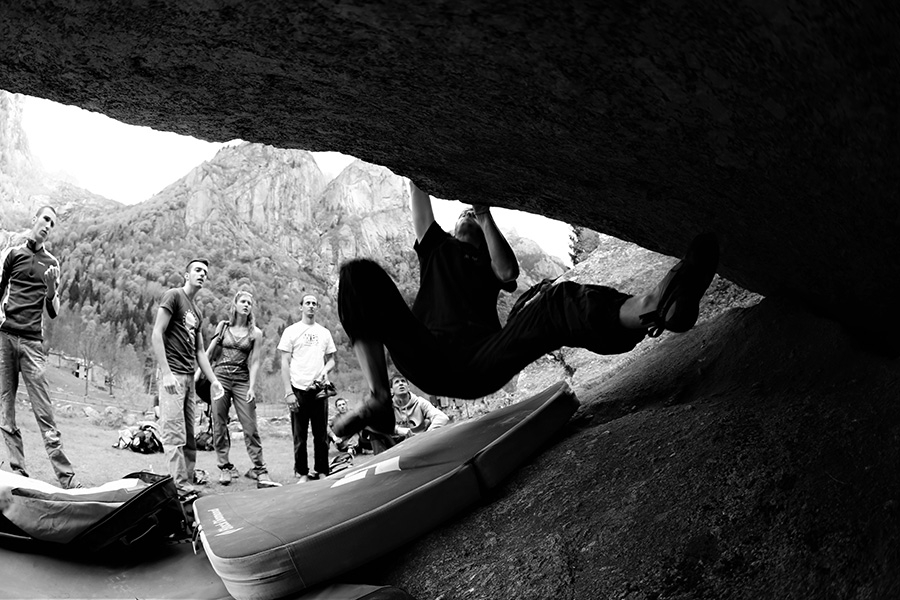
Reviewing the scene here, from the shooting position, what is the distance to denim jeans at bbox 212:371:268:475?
693 cm

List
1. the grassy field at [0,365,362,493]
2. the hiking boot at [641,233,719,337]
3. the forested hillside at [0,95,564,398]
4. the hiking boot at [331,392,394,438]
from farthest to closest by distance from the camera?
the forested hillside at [0,95,564,398] < the grassy field at [0,365,362,493] < the hiking boot at [331,392,394,438] < the hiking boot at [641,233,719,337]

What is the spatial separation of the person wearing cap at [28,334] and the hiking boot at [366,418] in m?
3.58

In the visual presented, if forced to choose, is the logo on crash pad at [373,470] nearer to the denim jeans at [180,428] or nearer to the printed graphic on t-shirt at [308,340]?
the denim jeans at [180,428]

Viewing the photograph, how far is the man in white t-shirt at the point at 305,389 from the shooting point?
6996 mm

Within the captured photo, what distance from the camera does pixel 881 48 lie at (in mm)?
1770

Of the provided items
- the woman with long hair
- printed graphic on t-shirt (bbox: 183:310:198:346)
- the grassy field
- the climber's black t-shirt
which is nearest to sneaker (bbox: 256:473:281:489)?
the woman with long hair

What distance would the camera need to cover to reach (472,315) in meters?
3.78

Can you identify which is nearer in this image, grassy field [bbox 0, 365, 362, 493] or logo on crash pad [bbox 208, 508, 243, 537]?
logo on crash pad [bbox 208, 508, 243, 537]

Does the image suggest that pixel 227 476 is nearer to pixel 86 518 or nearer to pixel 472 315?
pixel 86 518

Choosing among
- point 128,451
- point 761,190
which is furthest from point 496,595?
point 128,451

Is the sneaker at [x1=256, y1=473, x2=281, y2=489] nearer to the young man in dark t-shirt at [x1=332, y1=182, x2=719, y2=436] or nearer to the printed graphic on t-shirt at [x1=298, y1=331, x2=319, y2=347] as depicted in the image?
the printed graphic on t-shirt at [x1=298, y1=331, x2=319, y2=347]

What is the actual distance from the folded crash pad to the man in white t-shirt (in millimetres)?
2661

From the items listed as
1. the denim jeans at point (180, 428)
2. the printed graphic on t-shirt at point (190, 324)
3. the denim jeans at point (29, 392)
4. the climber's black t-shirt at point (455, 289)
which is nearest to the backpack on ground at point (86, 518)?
the denim jeans at point (29, 392)

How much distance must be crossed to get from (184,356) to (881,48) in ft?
18.8
